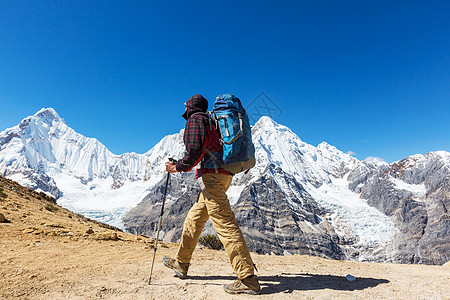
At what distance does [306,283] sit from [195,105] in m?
3.27

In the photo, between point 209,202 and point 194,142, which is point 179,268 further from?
point 194,142

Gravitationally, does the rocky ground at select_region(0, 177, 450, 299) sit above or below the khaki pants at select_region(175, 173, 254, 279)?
below

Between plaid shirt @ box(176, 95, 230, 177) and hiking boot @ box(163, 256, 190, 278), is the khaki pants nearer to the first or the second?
hiking boot @ box(163, 256, 190, 278)

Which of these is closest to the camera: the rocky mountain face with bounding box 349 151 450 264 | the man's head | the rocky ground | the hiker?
the rocky ground

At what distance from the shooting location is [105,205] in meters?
175

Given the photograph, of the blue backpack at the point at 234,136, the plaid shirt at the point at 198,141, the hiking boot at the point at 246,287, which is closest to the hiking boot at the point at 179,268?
the hiking boot at the point at 246,287

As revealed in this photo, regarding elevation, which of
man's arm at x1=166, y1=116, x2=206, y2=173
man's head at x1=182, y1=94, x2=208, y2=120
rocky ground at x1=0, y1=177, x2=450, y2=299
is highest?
man's head at x1=182, y1=94, x2=208, y2=120

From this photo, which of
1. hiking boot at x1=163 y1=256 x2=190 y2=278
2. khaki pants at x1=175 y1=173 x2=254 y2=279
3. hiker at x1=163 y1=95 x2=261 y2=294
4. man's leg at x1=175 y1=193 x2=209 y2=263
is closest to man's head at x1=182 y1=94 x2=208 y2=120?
hiker at x1=163 y1=95 x2=261 y2=294

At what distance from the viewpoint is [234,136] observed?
3354 millimetres

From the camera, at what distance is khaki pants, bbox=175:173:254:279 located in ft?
11.0

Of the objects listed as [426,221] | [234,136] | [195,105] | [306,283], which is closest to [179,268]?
[306,283]

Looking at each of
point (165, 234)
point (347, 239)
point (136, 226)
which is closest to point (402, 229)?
point (347, 239)

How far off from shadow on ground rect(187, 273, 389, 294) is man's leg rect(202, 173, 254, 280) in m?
0.59

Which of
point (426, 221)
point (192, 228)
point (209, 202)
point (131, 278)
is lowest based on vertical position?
point (131, 278)
